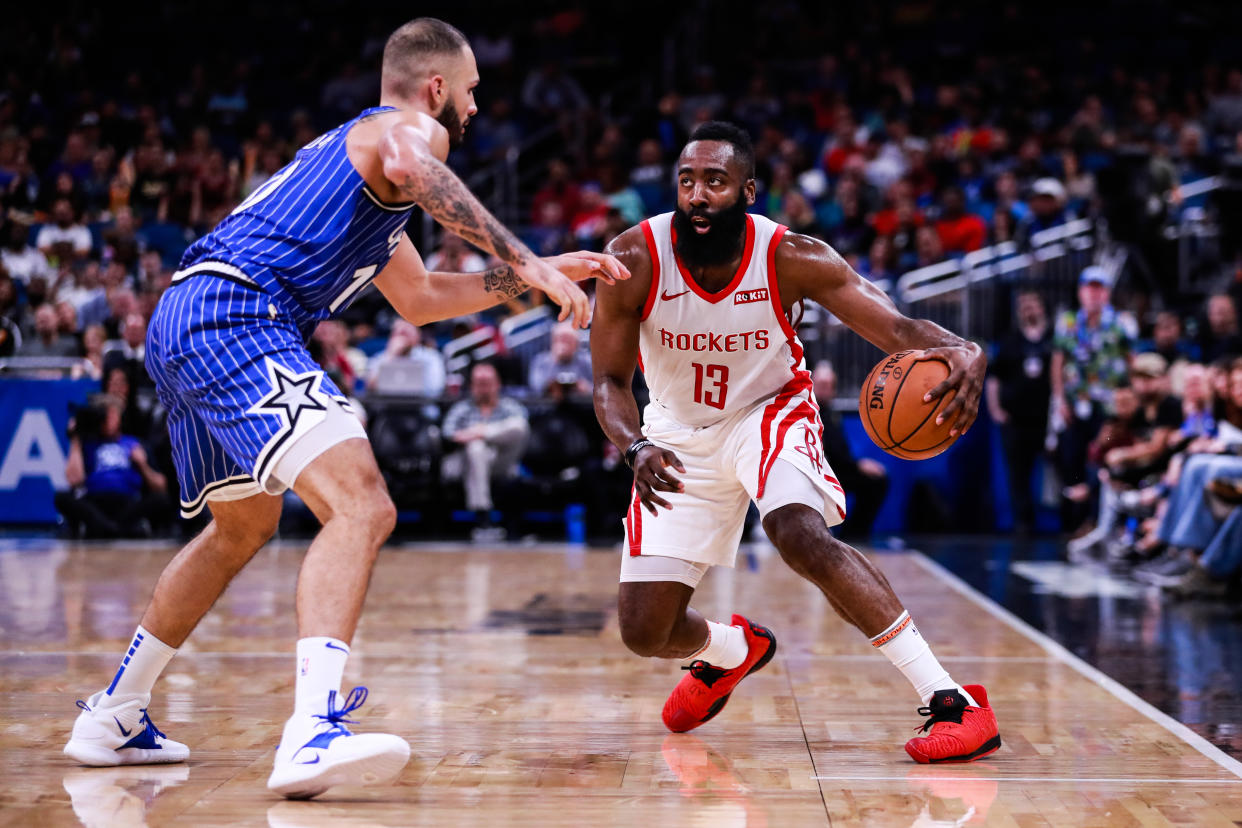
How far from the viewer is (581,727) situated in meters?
4.27

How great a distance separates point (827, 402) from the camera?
36.6 ft

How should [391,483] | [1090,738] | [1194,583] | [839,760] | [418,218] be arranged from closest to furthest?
[839,760] < [1090,738] < [1194,583] < [391,483] < [418,218]

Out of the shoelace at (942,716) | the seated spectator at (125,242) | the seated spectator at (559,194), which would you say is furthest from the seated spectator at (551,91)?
the shoelace at (942,716)

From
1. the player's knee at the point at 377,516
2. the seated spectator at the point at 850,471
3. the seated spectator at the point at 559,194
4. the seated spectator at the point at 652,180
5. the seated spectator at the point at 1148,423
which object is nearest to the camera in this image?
the player's knee at the point at 377,516

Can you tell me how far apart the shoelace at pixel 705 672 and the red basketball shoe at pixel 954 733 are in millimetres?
676

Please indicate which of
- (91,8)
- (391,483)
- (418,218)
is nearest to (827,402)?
(391,483)

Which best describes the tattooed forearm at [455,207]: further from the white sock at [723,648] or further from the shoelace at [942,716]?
the shoelace at [942,716]

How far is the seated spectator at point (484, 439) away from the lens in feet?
36.3

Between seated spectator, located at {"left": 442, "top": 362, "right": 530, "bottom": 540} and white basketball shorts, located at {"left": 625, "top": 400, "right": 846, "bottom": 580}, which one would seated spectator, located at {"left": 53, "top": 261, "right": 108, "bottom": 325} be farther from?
white basketball shorts, located at {"left": 625, "top": 400, "right": 846, "bottom": 580}

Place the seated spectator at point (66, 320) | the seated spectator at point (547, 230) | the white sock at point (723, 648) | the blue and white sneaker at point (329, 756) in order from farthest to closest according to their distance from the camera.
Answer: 1. the seated spectator at point (547, 230)
2. the seated spectator at point (66, 320)
3. the white sock at point (723, 648)
4. the blue and white sneaker at point (329, 756)

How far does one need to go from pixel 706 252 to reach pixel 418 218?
1072 centimetres

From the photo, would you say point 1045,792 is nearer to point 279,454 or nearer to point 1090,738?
point 1090,738

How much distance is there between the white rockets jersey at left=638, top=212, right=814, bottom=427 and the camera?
4316 mm

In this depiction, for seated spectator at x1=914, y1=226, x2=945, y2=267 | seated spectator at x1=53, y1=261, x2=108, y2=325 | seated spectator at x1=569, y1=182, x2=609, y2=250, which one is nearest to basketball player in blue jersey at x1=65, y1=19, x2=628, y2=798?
seated spectator at x1=569, y1=182, x2=609, y2=250
